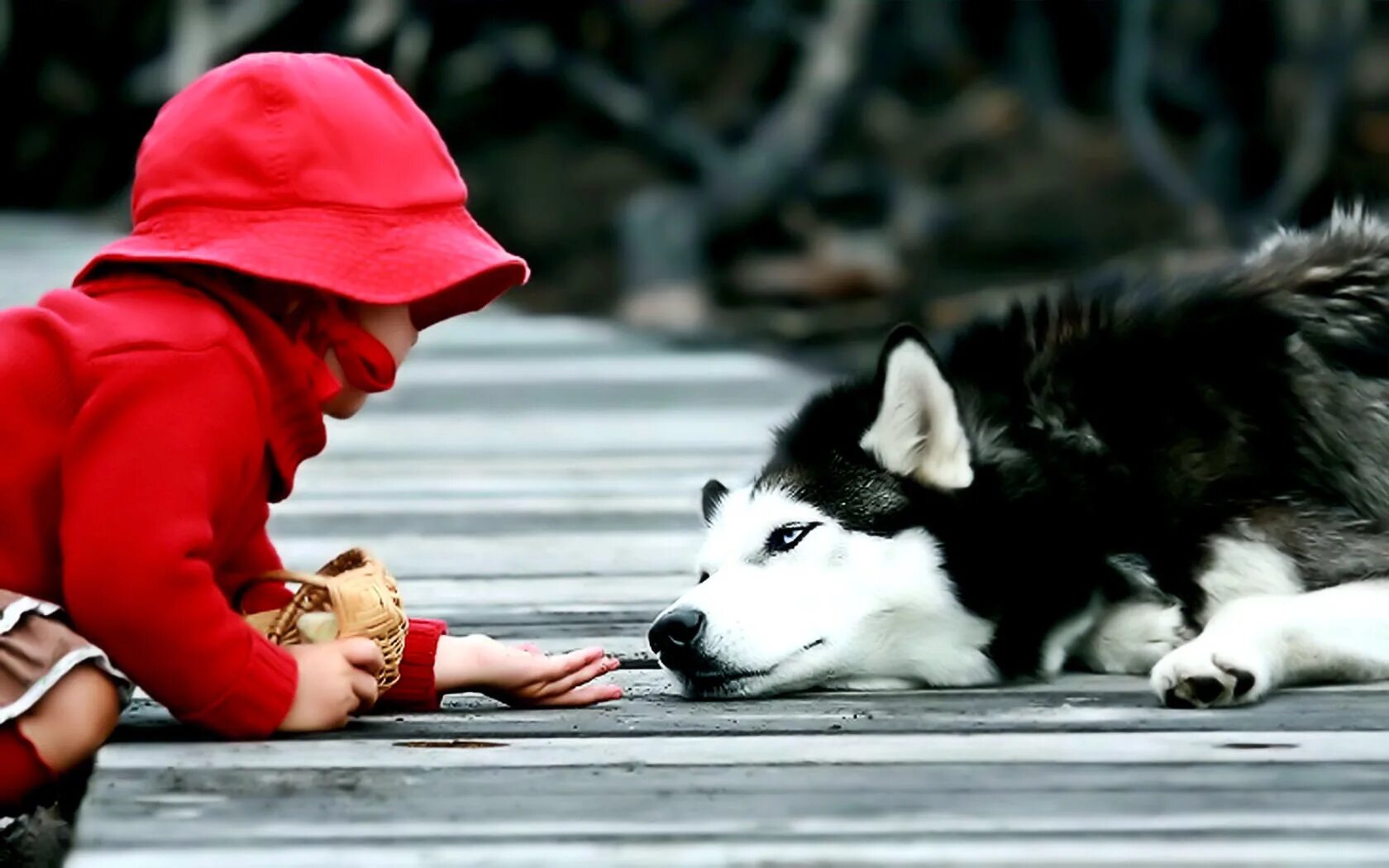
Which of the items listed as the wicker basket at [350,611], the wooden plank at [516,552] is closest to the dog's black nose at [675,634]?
the wicker basket at [350,611]

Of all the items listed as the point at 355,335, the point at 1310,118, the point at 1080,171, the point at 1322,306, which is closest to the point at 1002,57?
the point at 1080,171

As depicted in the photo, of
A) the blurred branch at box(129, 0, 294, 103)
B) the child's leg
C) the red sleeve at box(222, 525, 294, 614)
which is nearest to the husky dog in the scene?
the red sleeve at box(222, 525, 294, 614)

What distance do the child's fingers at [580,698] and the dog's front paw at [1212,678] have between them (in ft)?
2.23

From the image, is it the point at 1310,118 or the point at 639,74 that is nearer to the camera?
the point at 1310,118

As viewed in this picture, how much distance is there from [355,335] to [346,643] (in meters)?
0.37

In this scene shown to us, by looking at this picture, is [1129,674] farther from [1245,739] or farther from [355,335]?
[355,335]

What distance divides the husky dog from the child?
0.55 metres

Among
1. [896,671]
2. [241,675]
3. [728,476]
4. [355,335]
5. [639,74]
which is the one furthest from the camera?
[639,74]

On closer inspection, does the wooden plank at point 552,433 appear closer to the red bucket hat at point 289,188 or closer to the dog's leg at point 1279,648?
the dog's leg at point 1279,648

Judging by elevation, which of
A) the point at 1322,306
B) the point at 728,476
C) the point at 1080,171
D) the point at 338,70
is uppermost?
the point at 338,70

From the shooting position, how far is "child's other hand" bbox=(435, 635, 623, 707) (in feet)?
8.77

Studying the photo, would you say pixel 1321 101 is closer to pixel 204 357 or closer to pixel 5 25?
pixel 5 25

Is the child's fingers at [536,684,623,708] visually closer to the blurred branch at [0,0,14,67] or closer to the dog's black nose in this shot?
the dog's black nose

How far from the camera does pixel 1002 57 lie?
13.3 metres
